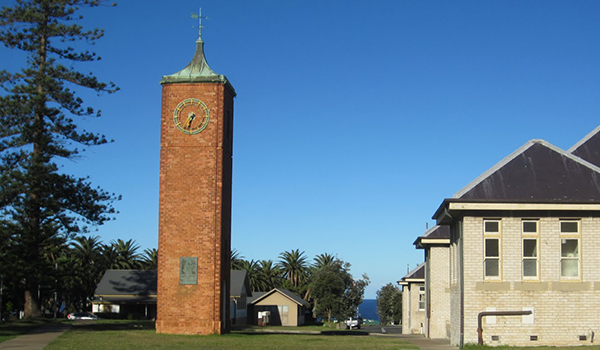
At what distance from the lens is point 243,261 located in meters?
98.1

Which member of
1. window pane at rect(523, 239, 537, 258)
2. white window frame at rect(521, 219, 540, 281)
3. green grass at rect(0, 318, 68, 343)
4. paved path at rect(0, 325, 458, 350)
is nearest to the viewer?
paved path at rect(0, 325, 458, 350)

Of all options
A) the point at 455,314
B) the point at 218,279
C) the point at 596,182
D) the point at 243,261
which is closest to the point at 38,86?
the point at 218,279

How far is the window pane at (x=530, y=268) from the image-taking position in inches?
932

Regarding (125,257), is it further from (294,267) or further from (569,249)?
(569,249)

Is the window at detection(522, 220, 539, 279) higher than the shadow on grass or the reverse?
higher

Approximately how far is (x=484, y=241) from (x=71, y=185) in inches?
926

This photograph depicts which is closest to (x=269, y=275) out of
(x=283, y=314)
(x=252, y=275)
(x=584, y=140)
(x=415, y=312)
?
(x=252, y=275)

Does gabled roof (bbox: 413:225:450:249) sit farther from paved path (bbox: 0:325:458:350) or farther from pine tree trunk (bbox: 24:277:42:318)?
pine tree trunk (bbox: 24:277:42:318)

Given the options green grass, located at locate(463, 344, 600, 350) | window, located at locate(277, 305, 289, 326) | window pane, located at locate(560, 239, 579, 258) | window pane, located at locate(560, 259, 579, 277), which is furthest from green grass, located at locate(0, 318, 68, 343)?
window, located at locate(277, 305, 289, 326)

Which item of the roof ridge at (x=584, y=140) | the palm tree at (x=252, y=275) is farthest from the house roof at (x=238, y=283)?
the roof ridge at (x=584, y=140)

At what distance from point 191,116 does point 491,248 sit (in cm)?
1575

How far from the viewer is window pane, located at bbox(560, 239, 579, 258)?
2367cm

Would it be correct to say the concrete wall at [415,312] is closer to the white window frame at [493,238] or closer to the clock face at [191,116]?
the clock face at [191,116]

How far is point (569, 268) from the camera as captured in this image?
2361 cm
